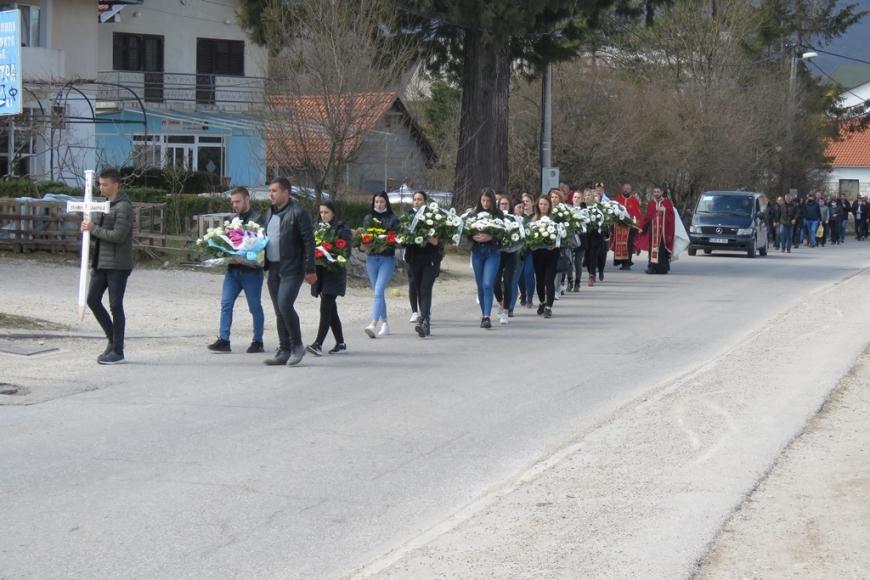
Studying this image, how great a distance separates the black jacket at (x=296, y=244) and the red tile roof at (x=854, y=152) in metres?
82.9

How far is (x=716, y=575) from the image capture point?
6.02m

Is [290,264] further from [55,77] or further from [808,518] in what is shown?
[55,77]

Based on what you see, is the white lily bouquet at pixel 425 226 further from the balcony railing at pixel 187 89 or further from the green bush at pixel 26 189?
the balcony railing at pixel 187 89

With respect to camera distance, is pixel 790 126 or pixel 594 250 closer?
pixel 594 250

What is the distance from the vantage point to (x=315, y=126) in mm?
24016

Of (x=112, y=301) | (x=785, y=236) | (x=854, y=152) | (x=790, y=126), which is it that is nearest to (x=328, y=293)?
(x=112, y=301)

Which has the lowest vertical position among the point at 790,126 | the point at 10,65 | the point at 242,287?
the point at 242,287

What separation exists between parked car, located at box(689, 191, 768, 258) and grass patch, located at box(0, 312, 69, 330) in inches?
952

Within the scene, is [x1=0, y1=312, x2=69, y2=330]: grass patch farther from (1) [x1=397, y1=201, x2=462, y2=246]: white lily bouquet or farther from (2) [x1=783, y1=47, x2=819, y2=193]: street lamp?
(2) [x1=783, y1=47, x2=819, y2=193]: street lamp

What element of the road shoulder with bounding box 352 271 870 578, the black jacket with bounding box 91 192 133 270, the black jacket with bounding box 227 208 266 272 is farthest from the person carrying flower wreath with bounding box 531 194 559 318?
the black jacket with bounding box 91 192 133 270

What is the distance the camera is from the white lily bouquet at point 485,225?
16344mm

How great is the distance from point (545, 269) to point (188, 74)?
1076 inches

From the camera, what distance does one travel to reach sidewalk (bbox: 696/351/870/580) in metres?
6.13

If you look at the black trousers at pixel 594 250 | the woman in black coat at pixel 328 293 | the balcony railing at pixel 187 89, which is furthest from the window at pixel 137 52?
the woman in black coat at pixel 328 293
